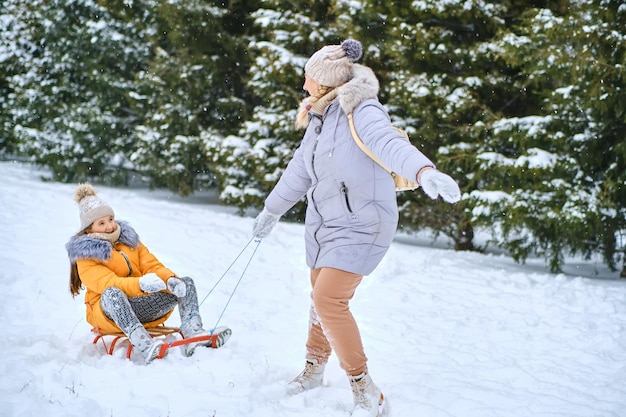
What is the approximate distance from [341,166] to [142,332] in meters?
1.75

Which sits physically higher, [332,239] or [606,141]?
[606,141]

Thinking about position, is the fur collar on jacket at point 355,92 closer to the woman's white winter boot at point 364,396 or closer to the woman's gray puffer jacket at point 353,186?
the woman's gray puffer jacket at point 353,186

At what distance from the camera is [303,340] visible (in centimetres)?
449

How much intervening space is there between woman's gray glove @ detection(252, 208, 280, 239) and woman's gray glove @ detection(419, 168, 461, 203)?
1.39m

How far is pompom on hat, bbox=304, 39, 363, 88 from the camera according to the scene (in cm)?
308

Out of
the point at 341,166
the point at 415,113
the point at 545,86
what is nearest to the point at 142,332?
the point at 341,166

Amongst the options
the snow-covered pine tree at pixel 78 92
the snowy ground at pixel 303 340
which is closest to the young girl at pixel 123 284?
the snowy ground at pixel 303 340

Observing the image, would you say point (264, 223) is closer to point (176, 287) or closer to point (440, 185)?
point (176, 287)

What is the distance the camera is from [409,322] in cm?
520

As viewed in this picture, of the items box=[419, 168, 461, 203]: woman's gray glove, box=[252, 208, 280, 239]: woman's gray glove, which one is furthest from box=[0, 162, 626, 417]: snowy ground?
box=[419, 168, 461, 203]: woman's gray glove

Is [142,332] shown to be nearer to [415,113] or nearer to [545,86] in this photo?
[415,113]

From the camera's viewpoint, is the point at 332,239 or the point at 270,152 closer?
the point at 332,239

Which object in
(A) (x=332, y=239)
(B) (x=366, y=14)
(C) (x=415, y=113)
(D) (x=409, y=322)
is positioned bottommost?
(D) (x=409, y=322)

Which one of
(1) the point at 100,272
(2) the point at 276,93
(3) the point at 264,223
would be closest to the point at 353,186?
(3) the point at 264,223
